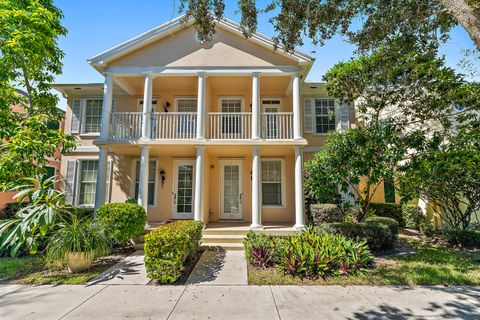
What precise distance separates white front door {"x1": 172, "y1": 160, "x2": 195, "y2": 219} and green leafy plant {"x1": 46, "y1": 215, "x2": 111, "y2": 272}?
4825 millimetres

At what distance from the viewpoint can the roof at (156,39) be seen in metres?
9.41

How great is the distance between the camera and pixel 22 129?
697 cm

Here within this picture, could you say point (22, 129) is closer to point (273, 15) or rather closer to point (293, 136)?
Result: point (273, 15)

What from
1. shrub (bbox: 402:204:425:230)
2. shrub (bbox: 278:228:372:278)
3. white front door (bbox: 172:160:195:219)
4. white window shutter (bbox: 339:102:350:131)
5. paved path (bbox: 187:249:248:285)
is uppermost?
white window shutter (bbox: 339:102:350:131)

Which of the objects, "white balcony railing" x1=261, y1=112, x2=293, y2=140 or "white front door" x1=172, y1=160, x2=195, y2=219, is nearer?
"white balcony railing" x1=261, y1=112, x2=293, y2=140

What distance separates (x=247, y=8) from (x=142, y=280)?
23.2 ft

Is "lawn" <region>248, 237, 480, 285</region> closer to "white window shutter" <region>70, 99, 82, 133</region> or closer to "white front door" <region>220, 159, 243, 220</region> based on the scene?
"white front door" <region>220, 159, 243, 220</region>

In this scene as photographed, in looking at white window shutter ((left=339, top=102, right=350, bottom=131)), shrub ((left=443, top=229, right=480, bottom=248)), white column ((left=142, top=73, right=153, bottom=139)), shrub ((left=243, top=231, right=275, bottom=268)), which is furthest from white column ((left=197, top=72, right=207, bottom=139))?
shrub ((left=443, top=229, right=480, bottom=248))

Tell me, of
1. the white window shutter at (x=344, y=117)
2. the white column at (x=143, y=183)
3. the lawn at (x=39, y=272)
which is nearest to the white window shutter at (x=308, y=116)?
the white window shutter at (x=344, y=117)

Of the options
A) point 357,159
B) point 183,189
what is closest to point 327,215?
point 357,159

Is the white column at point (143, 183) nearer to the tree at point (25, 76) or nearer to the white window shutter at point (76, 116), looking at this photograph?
the tree at point (25, 76)

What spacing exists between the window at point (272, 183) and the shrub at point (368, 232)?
378 centimetres

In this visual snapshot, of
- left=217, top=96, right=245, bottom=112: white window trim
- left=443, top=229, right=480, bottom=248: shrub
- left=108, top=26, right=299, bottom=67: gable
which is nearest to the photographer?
left=443, top=229, right=480, bottom=248: shrub

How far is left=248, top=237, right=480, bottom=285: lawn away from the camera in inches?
201
